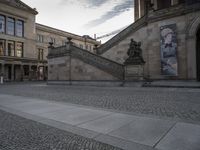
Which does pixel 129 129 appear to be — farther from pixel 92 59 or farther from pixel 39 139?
pixel 92 59

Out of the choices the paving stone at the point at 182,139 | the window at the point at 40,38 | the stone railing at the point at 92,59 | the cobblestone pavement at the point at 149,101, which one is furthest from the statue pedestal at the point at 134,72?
the window at the point at 40,38

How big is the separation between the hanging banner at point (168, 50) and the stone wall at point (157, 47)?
40cm

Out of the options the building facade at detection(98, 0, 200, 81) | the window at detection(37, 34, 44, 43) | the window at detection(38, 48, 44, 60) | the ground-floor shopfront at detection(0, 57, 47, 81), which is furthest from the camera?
the window at detection(38, 48, 44, 60)

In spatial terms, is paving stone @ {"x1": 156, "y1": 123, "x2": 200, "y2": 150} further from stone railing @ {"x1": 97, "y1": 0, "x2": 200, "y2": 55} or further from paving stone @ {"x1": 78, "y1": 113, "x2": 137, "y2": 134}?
stone railing @ {"x1": 97, "y1": 0, "x2": 200, "y2": 55}

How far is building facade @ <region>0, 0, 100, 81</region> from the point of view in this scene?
1718 inches

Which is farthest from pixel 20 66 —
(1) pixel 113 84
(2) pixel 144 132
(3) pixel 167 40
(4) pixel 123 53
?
(2) pixel 144 132

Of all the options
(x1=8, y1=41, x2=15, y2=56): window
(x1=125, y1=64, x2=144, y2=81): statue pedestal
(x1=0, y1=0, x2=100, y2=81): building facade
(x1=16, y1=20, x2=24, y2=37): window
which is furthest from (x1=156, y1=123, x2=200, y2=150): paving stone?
(x1=16, y1=20, x2=24, y2=37): window

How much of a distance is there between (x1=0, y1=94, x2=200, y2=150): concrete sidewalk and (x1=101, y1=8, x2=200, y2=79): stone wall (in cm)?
1479

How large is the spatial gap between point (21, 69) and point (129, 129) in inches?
1810

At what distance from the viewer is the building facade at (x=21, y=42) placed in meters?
43.6

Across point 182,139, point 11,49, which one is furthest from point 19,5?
point 182,139

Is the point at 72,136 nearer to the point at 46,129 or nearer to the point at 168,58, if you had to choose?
the point at 46,129

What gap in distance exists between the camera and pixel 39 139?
4.07 metres

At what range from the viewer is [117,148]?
3.51 m
